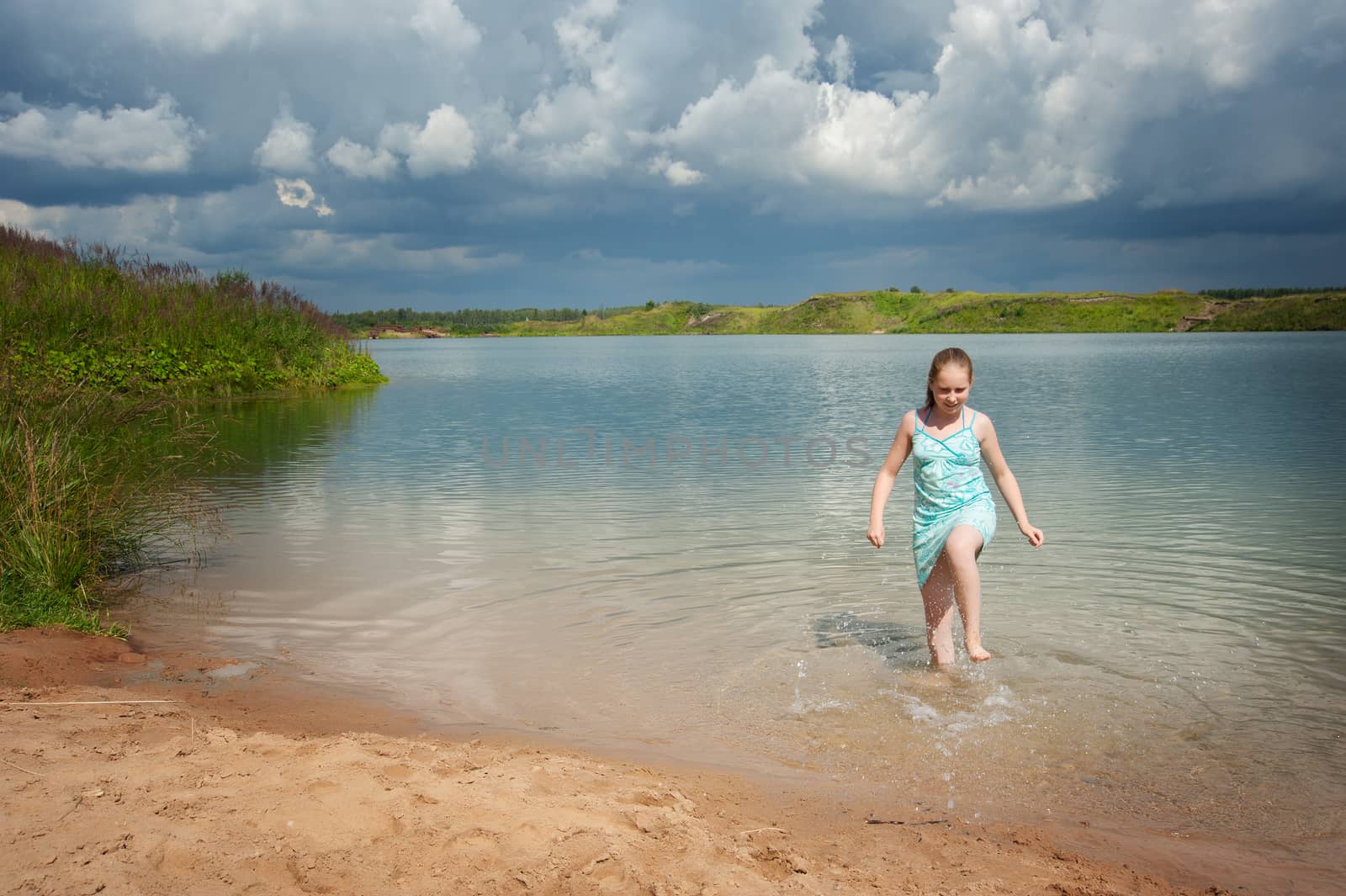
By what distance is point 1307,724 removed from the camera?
227 inches

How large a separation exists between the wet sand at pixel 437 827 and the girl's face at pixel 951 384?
100 inches

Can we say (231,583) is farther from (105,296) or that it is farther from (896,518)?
(105,296)

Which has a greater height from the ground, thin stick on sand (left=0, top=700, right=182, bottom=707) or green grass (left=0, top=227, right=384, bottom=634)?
green grass (left=0, top=227, right=384, bottom=634)

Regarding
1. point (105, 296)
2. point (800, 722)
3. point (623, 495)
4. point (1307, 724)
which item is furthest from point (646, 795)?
point (105, 296)

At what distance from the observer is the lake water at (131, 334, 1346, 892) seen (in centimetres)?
525

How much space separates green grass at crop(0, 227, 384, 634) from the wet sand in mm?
2404

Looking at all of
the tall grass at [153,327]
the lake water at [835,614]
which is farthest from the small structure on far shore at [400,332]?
the lake water at [835,614]

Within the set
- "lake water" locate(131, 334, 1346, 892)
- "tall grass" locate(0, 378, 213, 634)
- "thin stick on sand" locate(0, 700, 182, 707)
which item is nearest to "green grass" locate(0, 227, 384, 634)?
"tall grass" locate(0, 378, 213, 634)

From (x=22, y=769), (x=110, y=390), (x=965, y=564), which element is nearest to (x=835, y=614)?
(x=965, y=564)

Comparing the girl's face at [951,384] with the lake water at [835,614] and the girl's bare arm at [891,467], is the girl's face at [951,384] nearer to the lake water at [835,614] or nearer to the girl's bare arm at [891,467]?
the girl's bare arm at [891,467]

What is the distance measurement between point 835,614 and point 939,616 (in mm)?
1503

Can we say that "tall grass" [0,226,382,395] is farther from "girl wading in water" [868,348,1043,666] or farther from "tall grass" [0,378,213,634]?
"girl wading in water" [868,348,1043,666]

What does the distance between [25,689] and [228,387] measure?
2494 cm

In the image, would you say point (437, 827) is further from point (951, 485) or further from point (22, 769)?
point (951, 485)
